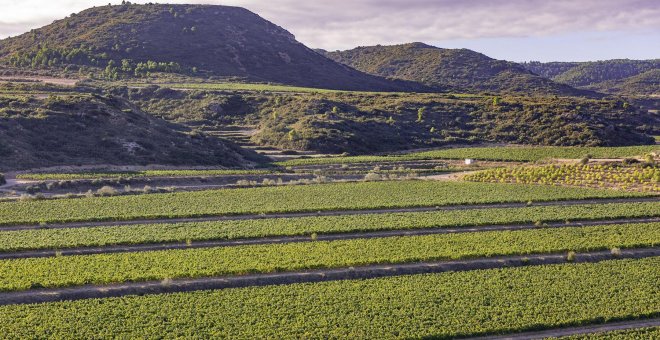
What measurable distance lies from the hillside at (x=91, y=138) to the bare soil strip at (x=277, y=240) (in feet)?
103

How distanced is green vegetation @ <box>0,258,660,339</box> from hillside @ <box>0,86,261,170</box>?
4436 centimetres

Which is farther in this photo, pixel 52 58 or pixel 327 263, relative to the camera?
pixel 52 58

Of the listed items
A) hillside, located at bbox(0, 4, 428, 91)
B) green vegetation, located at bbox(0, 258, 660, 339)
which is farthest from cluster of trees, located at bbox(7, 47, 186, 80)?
green vegetation, located at bbox(0, 258, 660, 339)

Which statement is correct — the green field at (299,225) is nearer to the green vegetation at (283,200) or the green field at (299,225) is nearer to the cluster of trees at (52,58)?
the green vegetation at (283,200)

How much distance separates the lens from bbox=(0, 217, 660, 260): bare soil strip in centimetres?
3697

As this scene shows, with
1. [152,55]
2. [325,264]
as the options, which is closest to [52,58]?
[152,55]

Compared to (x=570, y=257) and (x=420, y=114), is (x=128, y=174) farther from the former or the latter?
(x=420, y=114)

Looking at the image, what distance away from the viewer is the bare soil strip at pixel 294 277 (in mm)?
29188

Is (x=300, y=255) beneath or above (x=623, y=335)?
above

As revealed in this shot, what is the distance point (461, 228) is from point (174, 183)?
3241 cm

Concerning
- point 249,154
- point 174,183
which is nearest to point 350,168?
point 249,154

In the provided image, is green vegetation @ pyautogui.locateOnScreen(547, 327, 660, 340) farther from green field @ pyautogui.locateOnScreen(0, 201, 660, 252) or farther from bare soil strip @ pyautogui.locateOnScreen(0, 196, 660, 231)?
bare soil strip @ pyautogui.locateOnScreen(0, 196, 660, 231)

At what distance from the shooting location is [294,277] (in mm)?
32344

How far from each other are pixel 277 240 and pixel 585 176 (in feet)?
140
